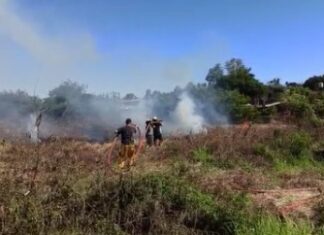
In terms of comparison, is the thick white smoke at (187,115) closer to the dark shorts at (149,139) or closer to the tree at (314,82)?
the dark shorts at (149,139)

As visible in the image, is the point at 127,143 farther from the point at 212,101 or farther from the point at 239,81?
the point at 239,81

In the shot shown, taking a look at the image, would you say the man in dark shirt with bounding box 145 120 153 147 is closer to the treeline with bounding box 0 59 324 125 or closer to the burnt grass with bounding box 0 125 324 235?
the treeline with bounding box 0 59 324 125

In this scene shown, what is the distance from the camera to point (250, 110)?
1171 inches

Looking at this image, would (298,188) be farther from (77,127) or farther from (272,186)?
(77,127)

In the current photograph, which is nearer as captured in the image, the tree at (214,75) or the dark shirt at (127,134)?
the dark shirt at (127,134)

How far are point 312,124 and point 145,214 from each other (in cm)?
1616

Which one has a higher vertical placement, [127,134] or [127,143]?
[127,134]

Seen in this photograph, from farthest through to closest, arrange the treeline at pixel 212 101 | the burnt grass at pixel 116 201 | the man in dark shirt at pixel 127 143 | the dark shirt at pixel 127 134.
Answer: the treeline at pixel 212 101
the dark shirt at pixel 127 134
the man in dark shirt at pixel 127 143
the burnt grass at pixel 116 201

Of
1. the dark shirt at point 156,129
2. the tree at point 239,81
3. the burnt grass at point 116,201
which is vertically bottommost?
the burnt grass at point 116,201

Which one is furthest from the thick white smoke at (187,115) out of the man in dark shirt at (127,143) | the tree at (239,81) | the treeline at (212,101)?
the man in dark shirt at (127,143)

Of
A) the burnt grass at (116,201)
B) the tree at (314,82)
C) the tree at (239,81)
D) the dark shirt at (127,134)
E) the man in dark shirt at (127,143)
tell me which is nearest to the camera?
the burnt grass at (116,201)

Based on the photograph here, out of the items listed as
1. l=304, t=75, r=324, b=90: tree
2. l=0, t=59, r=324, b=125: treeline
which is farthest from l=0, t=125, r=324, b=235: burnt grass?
l=304, t=75, r=324, b=90: tree

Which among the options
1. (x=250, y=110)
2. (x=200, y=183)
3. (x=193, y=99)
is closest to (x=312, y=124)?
(x=250, y=110)

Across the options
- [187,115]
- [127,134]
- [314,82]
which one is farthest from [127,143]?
[314,82]
